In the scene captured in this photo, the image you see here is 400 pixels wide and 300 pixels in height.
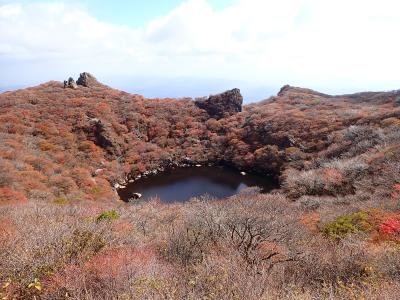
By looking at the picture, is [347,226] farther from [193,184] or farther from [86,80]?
[86,80]

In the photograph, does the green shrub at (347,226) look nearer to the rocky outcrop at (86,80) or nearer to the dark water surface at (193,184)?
the dark water surface at (193,184)

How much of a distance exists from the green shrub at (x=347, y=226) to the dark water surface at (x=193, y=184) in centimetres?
3220

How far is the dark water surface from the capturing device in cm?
5653

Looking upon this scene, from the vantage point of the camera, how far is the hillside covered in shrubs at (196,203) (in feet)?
40.1

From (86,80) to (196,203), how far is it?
262 feet

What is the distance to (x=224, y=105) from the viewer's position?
93.1 m

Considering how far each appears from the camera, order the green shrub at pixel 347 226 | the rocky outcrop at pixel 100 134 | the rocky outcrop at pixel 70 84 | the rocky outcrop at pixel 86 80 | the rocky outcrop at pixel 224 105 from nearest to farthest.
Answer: the green shrub at pixel 347 226, the rocky outcrop at pixel 100 134, the rocky outcrop at pixel 224 105, the rocky outcrop at pixel 70 84, the rocky outcrop at pixel 86 80

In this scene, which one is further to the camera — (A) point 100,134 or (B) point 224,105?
(B) point 224,105

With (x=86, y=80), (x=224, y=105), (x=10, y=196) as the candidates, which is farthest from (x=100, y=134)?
(x=224, y=105)

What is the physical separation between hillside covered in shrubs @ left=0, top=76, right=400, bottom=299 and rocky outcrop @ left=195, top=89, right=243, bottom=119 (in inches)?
19.1

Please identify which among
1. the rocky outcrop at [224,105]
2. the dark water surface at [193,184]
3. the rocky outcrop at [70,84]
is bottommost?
the dark water surface at [193,184]

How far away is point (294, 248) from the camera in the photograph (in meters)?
17.7

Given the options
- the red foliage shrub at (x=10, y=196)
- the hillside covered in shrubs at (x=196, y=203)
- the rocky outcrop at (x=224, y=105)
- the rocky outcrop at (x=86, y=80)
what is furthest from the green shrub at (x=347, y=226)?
the rocky outcrop at (x=86, y=80)

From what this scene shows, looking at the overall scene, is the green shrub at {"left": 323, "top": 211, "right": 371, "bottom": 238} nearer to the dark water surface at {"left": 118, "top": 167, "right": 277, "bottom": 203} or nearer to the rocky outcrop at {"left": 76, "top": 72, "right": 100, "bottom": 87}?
the dark water surface at {"left": 118, "top": 167, "right": 277, "bottom": 203}
